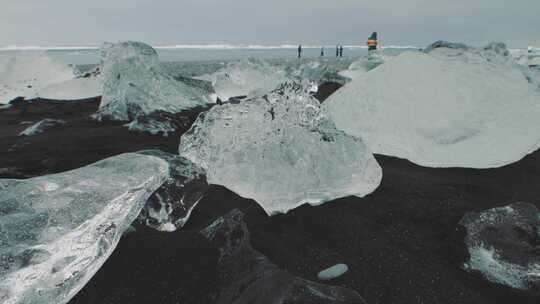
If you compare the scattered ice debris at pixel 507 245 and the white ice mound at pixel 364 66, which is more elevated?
the white ice mound at pixel 364 66

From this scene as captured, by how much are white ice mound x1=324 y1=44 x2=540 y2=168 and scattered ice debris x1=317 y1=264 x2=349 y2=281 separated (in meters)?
1.47

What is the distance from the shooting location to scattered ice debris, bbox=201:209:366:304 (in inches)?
36.7

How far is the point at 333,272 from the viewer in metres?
1.25

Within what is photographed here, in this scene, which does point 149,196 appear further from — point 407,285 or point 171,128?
point 171,128

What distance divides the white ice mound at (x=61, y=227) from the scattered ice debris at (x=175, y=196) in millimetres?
91

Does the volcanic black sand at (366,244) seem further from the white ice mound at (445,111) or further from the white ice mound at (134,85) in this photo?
the white ice mound at (134,85)

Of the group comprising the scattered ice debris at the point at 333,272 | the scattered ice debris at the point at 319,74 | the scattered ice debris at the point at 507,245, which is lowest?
the scattered ice debris at the point at 333,272

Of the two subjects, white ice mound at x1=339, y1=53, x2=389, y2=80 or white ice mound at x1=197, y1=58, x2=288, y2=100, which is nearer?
white ice mound at x1=197, y1=58, x2=288, y2=100

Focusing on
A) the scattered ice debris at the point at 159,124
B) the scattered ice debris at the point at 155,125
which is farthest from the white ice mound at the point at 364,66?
the scattered ice debris at the point at 155,125

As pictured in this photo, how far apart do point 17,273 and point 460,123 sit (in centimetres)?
281

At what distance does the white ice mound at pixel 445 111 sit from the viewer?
7.54ft

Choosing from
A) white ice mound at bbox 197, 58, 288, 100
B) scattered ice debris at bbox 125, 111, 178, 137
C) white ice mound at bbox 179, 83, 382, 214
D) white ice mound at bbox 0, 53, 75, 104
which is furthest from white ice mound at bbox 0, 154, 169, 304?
white ice mound at bbox 0, 53, 75, 104

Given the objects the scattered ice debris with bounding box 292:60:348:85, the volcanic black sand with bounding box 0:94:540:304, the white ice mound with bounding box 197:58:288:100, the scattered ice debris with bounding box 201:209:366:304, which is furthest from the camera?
the scattered ice debris with bounding box 292:60:348:85

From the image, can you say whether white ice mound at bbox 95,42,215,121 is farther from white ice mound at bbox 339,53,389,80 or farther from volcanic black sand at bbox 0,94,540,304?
white ice mound at bbox 339,53,389,80
